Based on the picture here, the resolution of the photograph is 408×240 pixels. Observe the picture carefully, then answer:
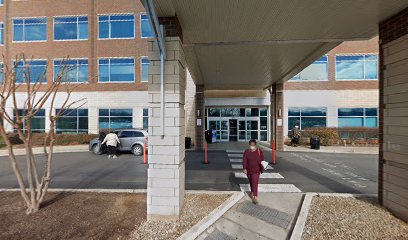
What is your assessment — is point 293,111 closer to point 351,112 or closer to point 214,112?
point 351,112

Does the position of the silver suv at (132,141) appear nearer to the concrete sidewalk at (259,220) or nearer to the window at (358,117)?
the concrete sidewalk at (259,220)

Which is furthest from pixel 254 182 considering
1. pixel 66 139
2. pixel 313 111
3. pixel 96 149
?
pixel 66 139

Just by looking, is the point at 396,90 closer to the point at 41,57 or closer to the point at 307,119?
the point at 307,119

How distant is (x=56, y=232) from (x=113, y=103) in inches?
718

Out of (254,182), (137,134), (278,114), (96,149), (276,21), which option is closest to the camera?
(276,21)

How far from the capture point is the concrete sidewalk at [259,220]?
4.47 m

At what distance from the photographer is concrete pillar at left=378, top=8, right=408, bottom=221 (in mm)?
4785

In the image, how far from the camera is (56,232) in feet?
14.3

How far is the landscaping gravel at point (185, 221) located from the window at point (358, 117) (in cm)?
1969

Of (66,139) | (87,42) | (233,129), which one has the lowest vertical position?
(66,139)

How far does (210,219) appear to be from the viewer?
4711 mm

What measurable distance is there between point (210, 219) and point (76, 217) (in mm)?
2934

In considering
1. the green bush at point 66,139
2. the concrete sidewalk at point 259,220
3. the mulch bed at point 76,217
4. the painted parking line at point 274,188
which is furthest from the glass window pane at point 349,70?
the green bush at point 66,139

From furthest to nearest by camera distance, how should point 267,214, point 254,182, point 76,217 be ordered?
point 254,182
point 267,214
point 76,217
